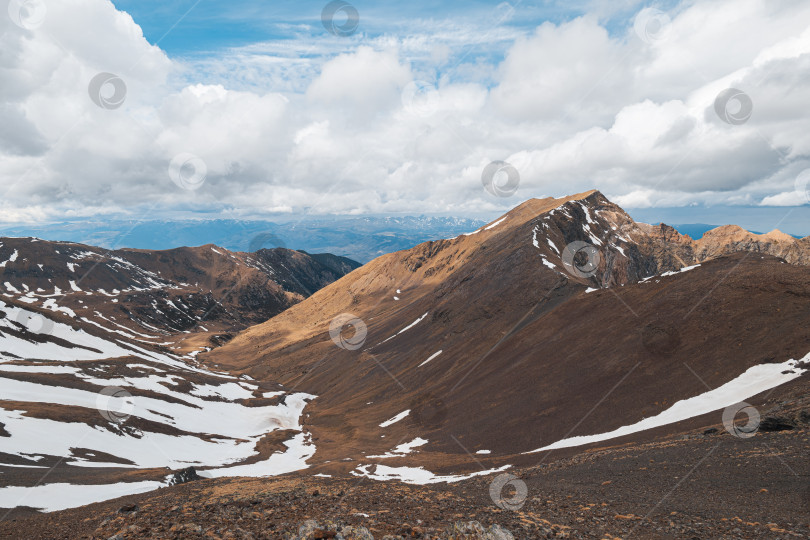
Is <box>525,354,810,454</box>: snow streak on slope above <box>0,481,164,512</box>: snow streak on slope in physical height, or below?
below

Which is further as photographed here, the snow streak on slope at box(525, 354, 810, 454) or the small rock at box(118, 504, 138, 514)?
the snow streak on slope at box(525, 354, 810, 454)

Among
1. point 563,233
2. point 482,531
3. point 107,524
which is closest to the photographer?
point 482,531

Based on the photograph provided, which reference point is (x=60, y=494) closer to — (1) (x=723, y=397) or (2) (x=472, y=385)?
(2) (x=472, y=385)

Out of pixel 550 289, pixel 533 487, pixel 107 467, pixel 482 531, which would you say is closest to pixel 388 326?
pixel 550 289

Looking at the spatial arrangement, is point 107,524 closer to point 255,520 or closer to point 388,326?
point 255,520

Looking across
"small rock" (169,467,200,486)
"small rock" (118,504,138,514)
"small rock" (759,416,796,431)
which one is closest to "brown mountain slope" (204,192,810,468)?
"small rock" (759,416,796,431)

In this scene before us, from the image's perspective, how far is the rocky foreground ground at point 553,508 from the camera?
14.2 m

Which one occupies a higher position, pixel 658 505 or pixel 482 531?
pixel 482 531

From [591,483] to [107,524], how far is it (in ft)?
79.8

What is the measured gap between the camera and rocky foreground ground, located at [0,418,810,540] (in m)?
14.2

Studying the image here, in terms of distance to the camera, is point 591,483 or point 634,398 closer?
point 591,483

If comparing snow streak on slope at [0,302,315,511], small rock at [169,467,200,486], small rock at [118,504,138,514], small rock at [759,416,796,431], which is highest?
snow streak on slope at [0,302,315,511]

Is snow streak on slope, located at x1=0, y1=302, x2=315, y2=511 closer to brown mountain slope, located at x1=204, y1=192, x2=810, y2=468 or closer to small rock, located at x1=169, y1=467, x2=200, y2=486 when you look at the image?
small rock, located at x1=169, y1=467, x2=200, y2=486

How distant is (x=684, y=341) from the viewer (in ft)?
159
